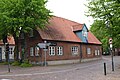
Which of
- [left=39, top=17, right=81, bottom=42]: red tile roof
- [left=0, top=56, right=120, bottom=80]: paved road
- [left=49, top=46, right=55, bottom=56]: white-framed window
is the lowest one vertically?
[left=0, top=56, right=120, bottom=80]: paved road

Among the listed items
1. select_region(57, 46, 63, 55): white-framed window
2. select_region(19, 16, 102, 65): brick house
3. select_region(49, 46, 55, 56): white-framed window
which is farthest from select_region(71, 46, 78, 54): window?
select_region(49, 46, 55, 56): white-framed window

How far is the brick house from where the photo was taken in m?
35.5

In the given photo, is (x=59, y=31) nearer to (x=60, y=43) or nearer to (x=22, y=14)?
(x=60, y=43)

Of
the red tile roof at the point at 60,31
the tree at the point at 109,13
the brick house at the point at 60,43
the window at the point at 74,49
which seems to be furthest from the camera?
the window at the point at 74,49

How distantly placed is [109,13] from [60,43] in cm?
1303

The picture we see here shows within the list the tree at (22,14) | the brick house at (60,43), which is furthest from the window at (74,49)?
the tree at (22,14)

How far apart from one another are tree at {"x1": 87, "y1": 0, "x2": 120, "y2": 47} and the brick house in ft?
31.7

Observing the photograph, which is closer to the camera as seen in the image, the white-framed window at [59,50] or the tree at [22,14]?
the tree at [22,14]

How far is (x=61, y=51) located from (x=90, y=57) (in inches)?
418

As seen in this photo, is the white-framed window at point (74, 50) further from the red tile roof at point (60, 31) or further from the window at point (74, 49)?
the red tile roof at point (60, 31)

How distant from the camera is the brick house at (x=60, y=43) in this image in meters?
35.5

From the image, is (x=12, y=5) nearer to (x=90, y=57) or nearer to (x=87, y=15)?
(x=87, y=15)

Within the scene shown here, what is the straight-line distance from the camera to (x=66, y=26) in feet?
144

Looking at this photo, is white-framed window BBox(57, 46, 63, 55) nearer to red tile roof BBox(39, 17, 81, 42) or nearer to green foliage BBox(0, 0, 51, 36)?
red tile roof BBox(39, 17, 81, 42)
